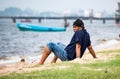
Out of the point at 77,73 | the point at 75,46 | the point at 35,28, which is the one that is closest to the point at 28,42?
the point at 35,28

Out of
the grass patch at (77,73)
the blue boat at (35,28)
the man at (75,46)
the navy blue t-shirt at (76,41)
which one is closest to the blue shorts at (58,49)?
the man at (75,46)

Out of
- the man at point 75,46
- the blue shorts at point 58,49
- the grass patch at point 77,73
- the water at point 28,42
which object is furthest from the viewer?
the water at point 28,42

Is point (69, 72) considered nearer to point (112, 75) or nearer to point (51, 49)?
point (112, 75)

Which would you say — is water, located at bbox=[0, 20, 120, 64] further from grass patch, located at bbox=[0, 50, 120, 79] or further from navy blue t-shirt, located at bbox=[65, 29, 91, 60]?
grass patch, located at bbox=[0, 50, 120, 79]

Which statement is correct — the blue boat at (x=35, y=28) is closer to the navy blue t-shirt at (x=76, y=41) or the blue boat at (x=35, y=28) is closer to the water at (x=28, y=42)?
the water at (x=28, y=42)

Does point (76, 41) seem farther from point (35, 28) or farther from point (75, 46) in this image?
point (35, 28)

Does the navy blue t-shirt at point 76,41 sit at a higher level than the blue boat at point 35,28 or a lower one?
higher

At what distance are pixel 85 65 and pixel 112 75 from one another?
1682 millimetres

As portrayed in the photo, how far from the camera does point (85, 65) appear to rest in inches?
355

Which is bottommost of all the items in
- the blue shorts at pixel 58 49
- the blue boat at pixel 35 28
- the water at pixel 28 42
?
the blue boat at pixel 35 28

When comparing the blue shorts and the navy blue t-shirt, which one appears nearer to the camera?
the navy blue t-shirt

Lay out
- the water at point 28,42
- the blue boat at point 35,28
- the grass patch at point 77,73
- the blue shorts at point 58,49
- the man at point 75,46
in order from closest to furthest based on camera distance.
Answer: the grass patch at point 77,73 < the man at point 75,46 < the blue shorts at point 58,49 < the water at point 28,42 < the blue boat at point 35,28

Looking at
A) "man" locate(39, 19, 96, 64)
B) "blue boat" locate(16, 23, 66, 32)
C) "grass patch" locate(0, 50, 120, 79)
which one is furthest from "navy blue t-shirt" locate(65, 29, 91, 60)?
"blue boat" locate(16, 23, 66, 32)

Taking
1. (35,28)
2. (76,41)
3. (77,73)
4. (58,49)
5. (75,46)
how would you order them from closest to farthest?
(77,73) → (76,41) → (75,46) → (58,49) → (35,28)
